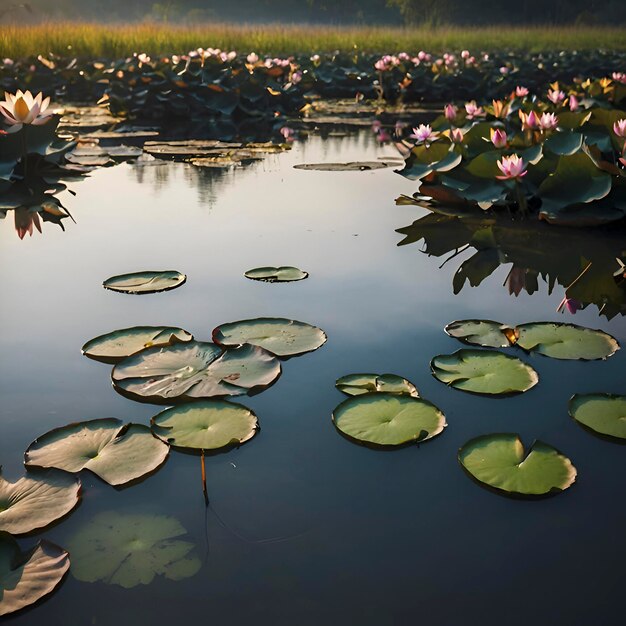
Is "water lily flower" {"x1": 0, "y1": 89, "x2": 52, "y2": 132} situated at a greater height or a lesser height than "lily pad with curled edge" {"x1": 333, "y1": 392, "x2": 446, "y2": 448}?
greater

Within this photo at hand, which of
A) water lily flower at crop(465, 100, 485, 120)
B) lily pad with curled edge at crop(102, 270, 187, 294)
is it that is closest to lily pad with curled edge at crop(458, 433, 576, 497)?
lily pad with curled edge at crop(102, 270, 187, 294)

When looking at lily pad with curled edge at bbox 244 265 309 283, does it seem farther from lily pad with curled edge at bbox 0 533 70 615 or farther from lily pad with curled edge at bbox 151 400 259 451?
lily pad with curled edge at bbox 0 533 70 615

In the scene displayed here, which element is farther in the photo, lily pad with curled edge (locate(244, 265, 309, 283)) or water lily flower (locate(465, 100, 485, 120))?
water lily flower (locate(465, 100, 485, 120))

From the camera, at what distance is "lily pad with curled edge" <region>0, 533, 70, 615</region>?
1.17 metres

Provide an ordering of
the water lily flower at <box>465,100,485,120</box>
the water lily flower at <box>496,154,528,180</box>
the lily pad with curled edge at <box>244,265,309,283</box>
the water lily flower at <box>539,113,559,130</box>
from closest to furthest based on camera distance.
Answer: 1. the lily pad with curled edge at <box>244,265,309,283</box>
2. the water lily flower at <box>496,154,528,180</box>
3. the water lily flower at <box>539,113,559,130</box>
4. the water lily flower at <box>465,100,485,120</box>

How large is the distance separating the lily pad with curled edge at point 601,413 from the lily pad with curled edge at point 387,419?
357mm

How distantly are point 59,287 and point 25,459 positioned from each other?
4.21 feet

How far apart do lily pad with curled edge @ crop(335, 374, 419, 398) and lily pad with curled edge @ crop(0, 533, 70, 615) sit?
2.81 ft

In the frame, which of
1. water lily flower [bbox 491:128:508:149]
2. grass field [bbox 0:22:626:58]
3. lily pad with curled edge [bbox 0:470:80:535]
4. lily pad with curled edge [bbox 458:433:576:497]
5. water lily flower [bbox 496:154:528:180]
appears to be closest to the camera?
lily pad with curled edge [bbox 0:470:80:535]

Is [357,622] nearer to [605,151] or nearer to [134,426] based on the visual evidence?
[134,426]

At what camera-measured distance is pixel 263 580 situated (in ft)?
4.03

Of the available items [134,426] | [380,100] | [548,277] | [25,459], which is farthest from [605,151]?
[380,100]

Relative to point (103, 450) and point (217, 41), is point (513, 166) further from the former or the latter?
point (217, 41)

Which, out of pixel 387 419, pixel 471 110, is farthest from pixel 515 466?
pixel 471 110
